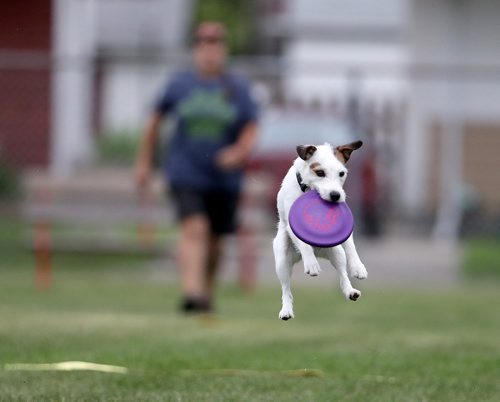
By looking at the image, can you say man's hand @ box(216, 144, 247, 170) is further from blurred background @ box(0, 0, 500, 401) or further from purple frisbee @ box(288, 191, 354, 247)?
purple frisbee @ box(288, 191, 354, 247)

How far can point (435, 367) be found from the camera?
708 centimetres

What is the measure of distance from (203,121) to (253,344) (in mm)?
2592

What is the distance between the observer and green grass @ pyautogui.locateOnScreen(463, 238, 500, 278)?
15898 mm

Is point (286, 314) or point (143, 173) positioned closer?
point (286, 314)

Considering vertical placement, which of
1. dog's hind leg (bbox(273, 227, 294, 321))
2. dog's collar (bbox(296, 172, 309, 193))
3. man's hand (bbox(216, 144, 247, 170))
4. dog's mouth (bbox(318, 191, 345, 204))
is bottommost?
man's hand (bbox(216, 144, 247, 170))

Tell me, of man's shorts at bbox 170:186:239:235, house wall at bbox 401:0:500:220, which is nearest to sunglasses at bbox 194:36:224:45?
man's shorts at bbox 170:186:239:235

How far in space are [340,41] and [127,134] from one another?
20.7 ft

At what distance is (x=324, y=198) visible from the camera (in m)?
4.95

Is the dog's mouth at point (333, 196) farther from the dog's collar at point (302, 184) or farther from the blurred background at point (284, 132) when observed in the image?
the blurred background at point (284, 132)

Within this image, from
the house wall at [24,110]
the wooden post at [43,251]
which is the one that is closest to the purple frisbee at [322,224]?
the wooden post at [43,251]

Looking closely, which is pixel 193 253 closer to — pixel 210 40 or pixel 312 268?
pixel 210 40

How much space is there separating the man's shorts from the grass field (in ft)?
2.42

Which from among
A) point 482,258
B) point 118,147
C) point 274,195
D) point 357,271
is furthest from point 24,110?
point 357,271

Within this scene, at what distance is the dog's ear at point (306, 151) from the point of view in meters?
4.94
